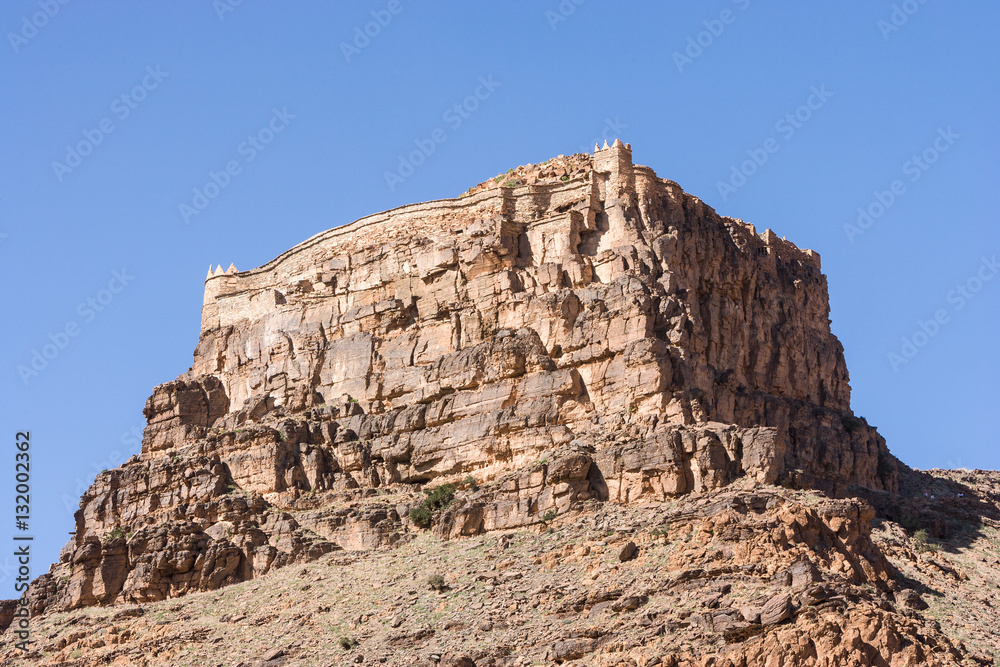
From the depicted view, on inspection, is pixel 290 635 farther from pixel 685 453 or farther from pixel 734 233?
pixel 734 233

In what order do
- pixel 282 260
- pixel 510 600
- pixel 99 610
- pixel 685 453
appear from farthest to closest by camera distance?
pixel 282 260
pixel 99 610
pixel 685 453
pixel 510 600

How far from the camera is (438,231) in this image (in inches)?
3415

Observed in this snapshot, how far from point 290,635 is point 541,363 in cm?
1681

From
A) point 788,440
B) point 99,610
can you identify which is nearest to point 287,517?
point 99,610

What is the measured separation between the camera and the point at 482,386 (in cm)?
7950

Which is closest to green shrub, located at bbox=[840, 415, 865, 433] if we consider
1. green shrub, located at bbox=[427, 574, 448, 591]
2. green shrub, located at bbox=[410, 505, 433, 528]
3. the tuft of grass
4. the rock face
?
the rock face

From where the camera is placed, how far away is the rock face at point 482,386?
→ 7400 centimetres

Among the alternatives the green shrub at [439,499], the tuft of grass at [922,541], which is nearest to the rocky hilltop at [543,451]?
the green shrub at [439,499]

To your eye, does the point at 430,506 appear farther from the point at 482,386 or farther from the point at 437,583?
the point at 437,583

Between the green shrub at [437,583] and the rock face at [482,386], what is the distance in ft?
Answer: 15.3

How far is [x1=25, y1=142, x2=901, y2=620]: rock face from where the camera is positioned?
74000 millimetres

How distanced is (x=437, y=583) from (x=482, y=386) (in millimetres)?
13061

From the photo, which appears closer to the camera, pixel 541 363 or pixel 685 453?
pixel 685 453

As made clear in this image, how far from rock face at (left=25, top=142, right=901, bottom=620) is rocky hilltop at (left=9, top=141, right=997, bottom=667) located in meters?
0.14
